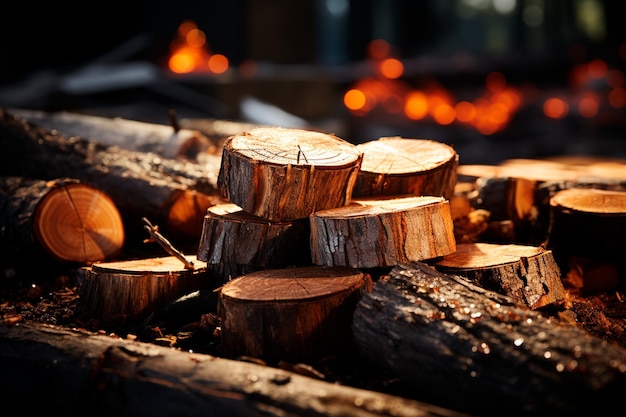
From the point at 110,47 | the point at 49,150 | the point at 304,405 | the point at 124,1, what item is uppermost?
the point at 124,1

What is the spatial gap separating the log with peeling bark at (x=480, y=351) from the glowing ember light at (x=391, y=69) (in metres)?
10.6

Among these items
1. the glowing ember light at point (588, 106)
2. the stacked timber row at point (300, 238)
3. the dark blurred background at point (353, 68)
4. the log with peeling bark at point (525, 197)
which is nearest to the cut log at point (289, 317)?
the stacked timber row at point (300, 238)

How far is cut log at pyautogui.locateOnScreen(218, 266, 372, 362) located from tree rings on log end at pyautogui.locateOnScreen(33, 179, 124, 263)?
1753mm

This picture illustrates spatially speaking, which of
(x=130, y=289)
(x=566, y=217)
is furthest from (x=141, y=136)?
(x=566, y=217)

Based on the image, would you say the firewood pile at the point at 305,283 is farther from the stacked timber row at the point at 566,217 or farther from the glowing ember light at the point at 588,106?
the glowing ember light at the point at 588,106

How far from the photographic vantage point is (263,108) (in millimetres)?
9445

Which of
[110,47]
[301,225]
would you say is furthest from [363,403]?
[110,47]

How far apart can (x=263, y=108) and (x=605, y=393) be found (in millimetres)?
7477

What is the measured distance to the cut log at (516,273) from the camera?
372 centimetres

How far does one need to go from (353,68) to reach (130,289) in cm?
1121

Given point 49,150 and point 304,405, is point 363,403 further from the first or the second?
point 49,150

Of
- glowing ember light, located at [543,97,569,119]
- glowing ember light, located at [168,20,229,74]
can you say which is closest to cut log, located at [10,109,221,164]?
glowing ember light, located at [168,20,229,74]

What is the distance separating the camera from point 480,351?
9.20ft

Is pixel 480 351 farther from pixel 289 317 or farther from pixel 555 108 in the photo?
pixel 555 108
